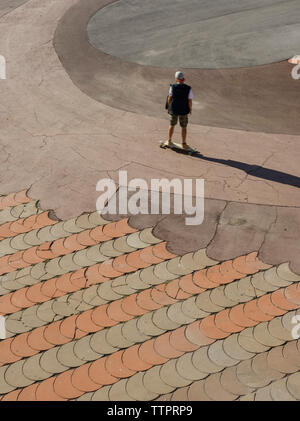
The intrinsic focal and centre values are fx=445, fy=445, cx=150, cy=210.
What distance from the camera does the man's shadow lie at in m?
8.46

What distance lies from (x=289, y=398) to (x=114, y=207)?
438 centimetres

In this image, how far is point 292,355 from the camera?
18.3ft

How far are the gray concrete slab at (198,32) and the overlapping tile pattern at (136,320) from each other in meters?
7.79

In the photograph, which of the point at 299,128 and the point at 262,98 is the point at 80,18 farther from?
the point at 299,128

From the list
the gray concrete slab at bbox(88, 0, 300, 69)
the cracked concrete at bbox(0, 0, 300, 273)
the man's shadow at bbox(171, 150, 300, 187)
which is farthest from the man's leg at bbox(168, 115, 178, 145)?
the gray concrete slab at bbox(88, 0, 300, 69)

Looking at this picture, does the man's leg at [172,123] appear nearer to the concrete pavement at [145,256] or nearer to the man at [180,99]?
the man at [180,99]

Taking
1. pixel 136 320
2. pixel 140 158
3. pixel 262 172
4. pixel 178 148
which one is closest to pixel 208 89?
pixel 178 148

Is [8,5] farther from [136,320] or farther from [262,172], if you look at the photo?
[136,320]

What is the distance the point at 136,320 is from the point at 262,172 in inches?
165

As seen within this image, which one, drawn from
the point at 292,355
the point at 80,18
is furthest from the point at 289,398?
the point at 80,18

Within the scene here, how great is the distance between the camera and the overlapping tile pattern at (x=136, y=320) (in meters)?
5.43

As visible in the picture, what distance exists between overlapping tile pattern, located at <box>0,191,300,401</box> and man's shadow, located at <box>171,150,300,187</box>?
2.13 m

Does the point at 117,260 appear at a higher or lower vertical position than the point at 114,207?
lower

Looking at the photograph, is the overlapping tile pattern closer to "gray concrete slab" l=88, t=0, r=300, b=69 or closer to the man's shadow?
the man's shadow
